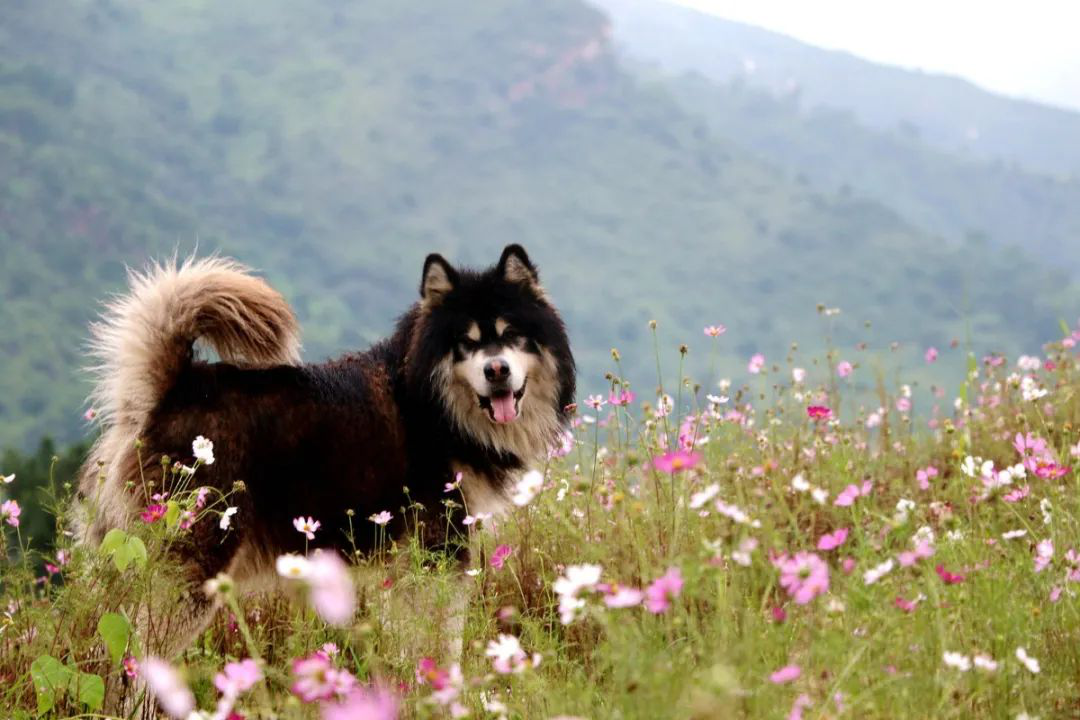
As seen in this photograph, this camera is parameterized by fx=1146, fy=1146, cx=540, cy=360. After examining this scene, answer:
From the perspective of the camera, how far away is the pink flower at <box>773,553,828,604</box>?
2.24 m

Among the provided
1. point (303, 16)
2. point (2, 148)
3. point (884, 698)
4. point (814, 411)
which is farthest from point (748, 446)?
point (303, 16)

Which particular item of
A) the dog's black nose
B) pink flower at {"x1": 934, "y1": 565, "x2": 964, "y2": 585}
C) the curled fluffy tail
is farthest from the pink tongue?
pink flower at {"x1": 934, "y1": 565, "x2": 964, "y2": 585}

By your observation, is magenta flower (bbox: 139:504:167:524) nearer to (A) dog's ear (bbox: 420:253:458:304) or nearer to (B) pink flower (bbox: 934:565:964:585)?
(A) dog's ear (bbox: 420:253:458:304)

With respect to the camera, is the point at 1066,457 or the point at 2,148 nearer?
the point at 1066,457

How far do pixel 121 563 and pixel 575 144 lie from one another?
183435 mm

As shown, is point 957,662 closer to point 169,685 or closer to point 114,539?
point 169,685

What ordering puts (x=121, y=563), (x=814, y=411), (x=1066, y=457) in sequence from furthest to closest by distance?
(x=1066, y=457) < (x=814, y=411) < (x=121, y=563)

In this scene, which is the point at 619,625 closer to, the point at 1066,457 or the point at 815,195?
the point at 1066,457

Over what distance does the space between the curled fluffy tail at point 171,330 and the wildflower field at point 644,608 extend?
46 cm

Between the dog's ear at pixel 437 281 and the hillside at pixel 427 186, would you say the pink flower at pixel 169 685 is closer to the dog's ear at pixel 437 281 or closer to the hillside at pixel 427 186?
the dog's ear at pixel 437 281

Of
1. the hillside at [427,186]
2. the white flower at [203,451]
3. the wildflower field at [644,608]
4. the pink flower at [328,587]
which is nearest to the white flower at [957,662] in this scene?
the wildflower field at [644,608]

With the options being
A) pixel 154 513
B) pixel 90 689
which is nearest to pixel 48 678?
pixel 90 689

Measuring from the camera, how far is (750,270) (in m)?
158

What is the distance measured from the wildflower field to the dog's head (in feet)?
1.31
